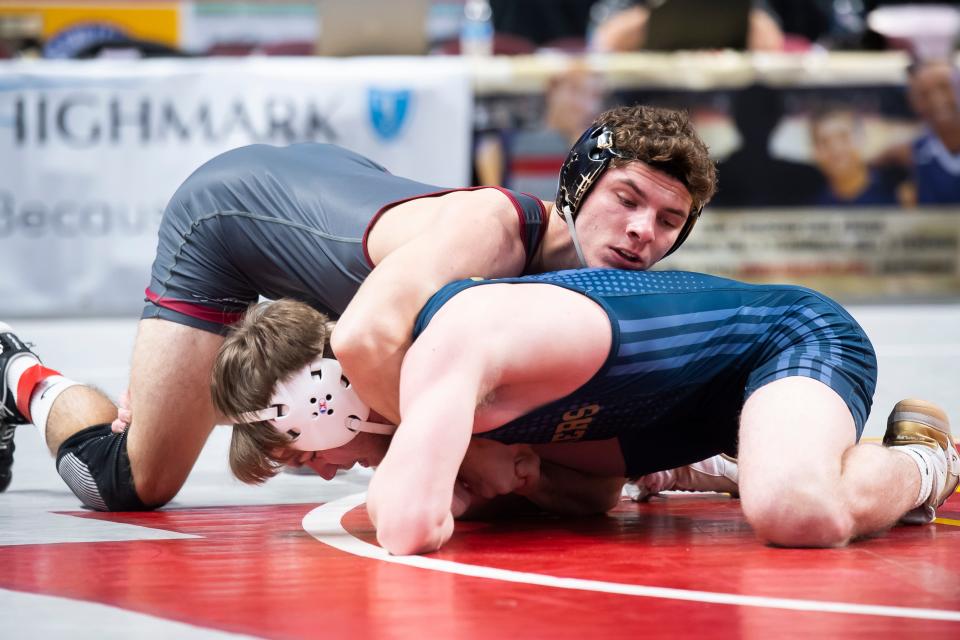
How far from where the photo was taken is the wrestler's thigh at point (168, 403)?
10.8 feet

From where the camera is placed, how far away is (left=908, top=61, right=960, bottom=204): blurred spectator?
7430 mm

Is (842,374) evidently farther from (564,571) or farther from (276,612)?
(276,612)

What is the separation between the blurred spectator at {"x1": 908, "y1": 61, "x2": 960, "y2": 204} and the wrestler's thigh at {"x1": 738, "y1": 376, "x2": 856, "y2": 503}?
5.19m

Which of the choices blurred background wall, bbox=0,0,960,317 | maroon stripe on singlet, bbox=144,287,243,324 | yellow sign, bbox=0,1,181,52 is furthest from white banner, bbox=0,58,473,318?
maroon stripe on singlet, bbox=144,287,243,324

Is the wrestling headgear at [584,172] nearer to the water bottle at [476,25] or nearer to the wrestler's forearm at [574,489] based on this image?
the wrestler's forearm at [574,489]

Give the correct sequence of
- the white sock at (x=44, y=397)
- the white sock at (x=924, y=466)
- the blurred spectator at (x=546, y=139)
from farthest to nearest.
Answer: the blurred spectator at (x=546, y=139)
the white sock at (x=44, y=397)
the white sock at (x=924, y=466)

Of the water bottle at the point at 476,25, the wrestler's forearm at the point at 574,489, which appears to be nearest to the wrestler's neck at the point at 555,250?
the wrestler's forearm at the point at 574,489

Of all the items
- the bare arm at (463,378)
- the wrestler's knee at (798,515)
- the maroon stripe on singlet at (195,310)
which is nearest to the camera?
the bare arm at (463,378)

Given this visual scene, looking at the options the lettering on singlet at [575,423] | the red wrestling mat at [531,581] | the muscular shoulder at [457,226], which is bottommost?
the red wrestling mat at [531,581]

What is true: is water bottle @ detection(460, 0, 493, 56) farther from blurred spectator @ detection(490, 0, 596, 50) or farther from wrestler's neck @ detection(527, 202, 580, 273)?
wrestler's neck @ detection(527, 202, 580, 273)

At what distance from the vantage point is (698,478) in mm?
3309

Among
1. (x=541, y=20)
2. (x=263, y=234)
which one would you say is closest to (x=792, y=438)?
(x=263, y=234)

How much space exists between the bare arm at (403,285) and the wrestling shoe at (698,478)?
725mm

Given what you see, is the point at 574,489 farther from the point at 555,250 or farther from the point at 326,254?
the point at 326,254
